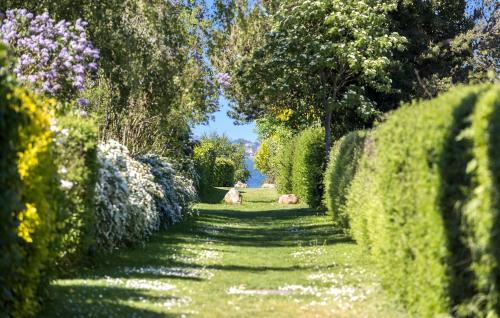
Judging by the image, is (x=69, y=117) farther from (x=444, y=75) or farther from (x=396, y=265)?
(x=444, y=75)

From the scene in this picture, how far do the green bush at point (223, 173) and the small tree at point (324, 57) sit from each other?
20.4 metres

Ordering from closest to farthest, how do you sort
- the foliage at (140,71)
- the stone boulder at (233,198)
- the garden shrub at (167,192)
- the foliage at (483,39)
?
the garden shrub at (167,192), the foliage at (140,71), the foliage at (483,39), the stone boulder at (233,198)

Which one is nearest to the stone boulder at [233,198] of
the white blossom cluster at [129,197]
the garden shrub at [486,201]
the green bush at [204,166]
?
the green bush at [204,166]

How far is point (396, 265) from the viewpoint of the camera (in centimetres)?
922

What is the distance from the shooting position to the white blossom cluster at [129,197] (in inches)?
526

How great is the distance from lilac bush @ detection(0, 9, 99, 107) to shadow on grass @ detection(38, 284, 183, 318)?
720cm

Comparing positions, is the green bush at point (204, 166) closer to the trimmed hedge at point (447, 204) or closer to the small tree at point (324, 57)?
the small tree at point (324, 57)

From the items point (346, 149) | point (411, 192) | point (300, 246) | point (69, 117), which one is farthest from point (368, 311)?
point (346, 149)

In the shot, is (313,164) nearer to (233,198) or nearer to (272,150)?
(233,198)

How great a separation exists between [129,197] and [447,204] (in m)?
9.07

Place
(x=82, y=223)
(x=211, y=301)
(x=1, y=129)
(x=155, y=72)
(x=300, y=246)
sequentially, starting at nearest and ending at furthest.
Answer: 1. (x=1, y=129)
2. (x=211, y=301)
3. (x=82, y=223)
4. (x=300, y=246)
5. (x=155, y=72)

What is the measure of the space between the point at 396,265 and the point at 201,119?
2185 centimetres

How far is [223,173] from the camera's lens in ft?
172

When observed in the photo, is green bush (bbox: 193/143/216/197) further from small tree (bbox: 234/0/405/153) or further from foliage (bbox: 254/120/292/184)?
small tree (bbox: 234/0/405/153)
